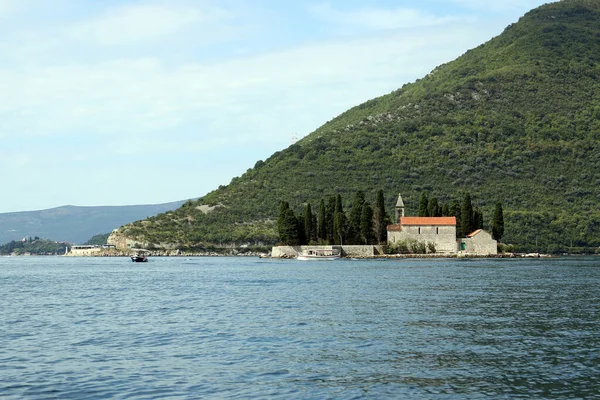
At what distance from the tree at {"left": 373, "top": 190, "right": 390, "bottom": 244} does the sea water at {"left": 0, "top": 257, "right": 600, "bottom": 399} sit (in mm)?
75191

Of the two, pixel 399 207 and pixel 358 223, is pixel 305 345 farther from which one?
pixel 399 207

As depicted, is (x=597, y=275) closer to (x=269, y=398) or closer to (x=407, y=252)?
(x=407, y=252)

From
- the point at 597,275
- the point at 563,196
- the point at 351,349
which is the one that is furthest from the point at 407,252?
the point at 351,349

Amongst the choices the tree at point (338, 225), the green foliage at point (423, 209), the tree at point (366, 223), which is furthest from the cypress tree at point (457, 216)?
the tree at point (338, 225)

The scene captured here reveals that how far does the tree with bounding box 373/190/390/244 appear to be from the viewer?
134m

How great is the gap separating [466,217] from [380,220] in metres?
14.5

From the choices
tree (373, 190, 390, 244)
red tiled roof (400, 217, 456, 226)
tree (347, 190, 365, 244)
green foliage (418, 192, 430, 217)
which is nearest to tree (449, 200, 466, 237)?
green foliage (418, 192, 430, 217)

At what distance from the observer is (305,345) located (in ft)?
105

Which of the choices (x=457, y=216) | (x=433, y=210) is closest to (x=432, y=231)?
(x=433, y=210)

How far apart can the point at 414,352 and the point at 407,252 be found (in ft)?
343

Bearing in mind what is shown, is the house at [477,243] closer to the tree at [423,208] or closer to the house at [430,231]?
the house at [430,231]

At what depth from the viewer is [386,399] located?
22.7 m

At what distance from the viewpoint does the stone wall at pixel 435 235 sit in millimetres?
130750

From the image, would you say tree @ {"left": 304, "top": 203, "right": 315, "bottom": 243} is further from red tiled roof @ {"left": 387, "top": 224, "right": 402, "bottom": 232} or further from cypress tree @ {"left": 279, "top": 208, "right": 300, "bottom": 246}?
red tiled roof @ {"left": 387, "top": 224, "right": 402, "bottom": 232}
